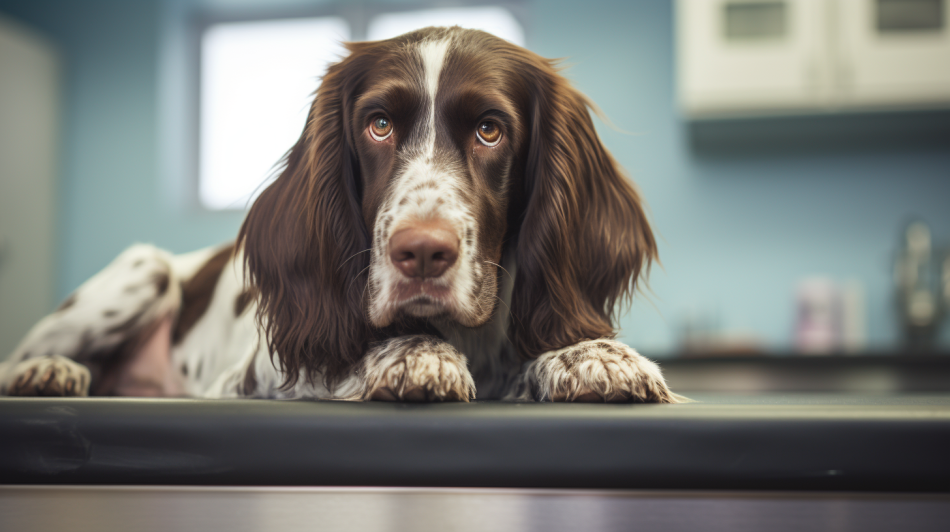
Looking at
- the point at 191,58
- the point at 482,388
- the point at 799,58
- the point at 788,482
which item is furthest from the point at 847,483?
the point at 191,58

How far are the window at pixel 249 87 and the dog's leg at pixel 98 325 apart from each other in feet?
10.3

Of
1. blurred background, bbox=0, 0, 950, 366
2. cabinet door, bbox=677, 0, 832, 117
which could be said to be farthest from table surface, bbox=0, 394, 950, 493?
cabinet door, bbox=677, 0, 832, 117

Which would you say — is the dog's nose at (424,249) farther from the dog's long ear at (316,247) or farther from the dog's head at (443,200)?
the dog's long ear at (316,247)

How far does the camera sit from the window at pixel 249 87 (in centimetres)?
481

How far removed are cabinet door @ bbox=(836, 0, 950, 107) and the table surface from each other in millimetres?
3378

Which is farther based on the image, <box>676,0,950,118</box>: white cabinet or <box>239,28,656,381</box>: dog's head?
<box>676,0,950,118</box>: white cabinet

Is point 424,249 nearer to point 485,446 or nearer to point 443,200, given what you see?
point 443,200

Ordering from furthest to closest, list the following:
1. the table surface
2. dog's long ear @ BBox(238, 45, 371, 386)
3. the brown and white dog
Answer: dog's long ear @ BBox(238, 45, 371, 386)
the brown and white dog
the table surface

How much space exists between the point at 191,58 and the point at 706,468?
5.28 meters

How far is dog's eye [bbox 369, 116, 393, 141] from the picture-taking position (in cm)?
110

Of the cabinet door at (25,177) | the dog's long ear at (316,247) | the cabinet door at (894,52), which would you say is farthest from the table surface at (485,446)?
the cabinet door at (25,177)

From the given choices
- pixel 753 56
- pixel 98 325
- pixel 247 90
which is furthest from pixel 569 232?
pixel 247 90

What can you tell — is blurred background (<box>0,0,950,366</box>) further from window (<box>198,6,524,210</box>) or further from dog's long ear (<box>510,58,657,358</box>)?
dog's long ear (<box>510,58,657,358</box>)

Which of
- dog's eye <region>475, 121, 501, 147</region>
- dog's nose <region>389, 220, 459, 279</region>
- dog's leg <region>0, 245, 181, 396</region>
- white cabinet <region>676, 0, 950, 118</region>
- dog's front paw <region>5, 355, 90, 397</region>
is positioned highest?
white cabinet <region>676, 0, 950, 118</region>
